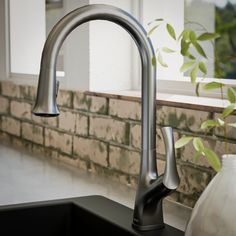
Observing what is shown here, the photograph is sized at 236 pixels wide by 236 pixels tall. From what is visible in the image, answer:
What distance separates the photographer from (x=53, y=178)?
2.03 metres

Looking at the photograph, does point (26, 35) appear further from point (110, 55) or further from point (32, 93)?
point (110, 55)

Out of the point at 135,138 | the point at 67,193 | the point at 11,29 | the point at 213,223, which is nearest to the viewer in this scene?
the point at 213,223

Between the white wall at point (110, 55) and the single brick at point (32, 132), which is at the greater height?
the white wall at point (110, 55)

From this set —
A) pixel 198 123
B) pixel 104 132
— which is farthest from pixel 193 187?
pixel 104 132

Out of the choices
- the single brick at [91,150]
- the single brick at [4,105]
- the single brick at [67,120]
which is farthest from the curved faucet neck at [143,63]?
the single brick at [4,105]

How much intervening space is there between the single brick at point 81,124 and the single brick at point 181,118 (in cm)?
48

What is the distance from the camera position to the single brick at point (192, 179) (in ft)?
5.23

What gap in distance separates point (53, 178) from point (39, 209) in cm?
44

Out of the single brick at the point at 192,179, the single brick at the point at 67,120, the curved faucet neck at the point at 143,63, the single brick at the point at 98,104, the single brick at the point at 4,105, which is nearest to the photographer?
the curved faucet neck at the point at 143,63

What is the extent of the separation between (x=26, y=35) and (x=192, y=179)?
5.69 feet

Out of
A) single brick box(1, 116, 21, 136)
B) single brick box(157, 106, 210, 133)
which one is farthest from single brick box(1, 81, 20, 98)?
single brick box(157, 106, 210, 133)

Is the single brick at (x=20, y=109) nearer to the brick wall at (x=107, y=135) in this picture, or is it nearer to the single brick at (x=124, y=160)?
the brick wall at (x=107, y=135)

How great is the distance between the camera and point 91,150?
2.17 metres

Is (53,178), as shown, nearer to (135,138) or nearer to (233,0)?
(135,138)
